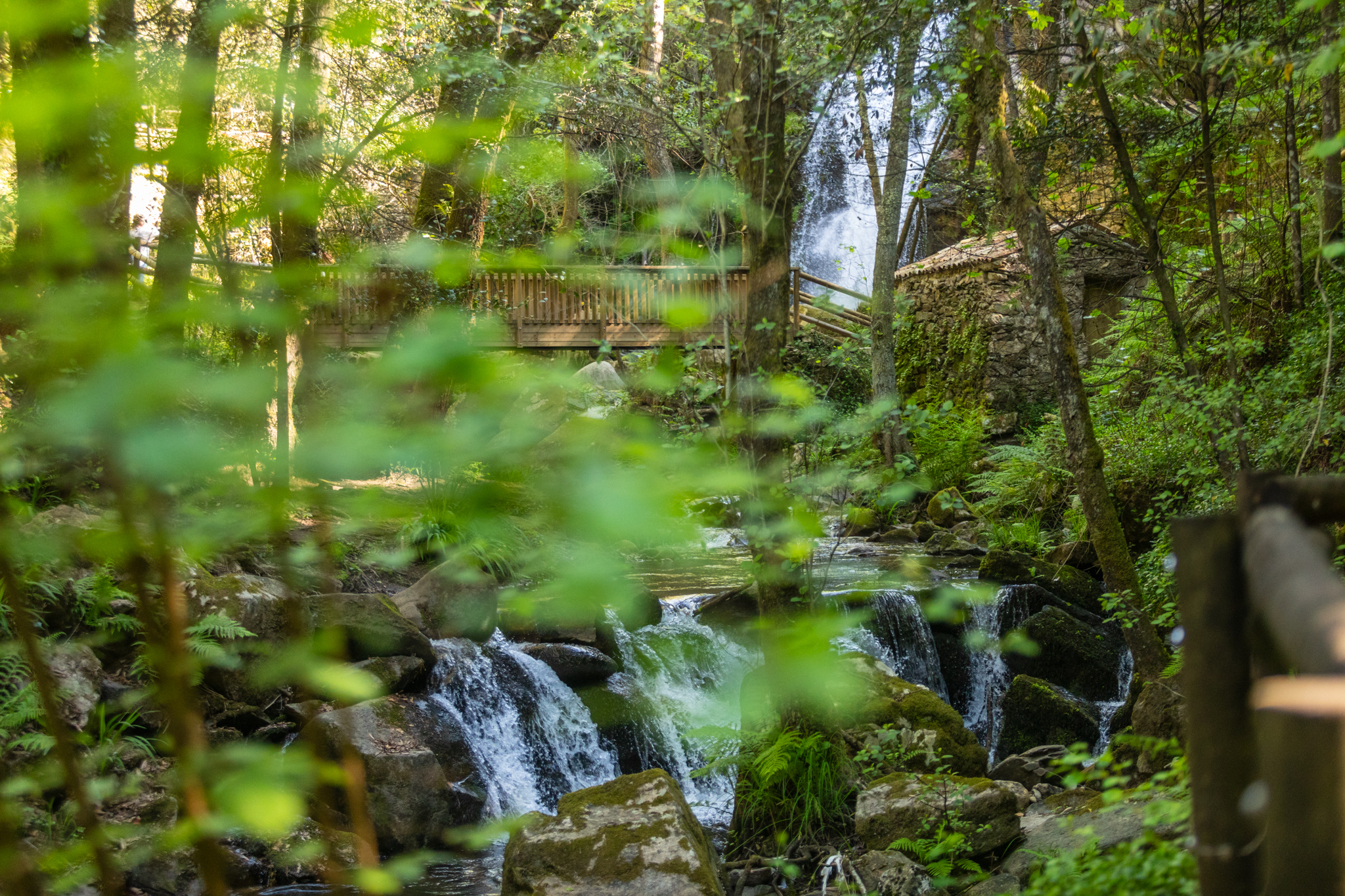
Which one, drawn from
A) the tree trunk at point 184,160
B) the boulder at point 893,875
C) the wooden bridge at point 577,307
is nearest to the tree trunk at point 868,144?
the wooden bridge at point 577,307

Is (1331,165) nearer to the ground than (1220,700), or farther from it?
farther from it

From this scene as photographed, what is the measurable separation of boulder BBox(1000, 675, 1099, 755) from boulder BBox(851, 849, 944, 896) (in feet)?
9.83

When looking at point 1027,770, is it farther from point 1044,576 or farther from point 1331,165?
point 1331,165

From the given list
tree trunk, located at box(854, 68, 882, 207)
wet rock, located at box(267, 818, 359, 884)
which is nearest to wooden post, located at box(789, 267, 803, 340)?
tree trunk, located at box(854, 68, 882, 207)

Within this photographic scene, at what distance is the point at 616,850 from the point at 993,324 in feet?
42.7

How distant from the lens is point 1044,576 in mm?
8820

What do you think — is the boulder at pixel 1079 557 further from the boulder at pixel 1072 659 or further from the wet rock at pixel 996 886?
the wet rock at pixel 996 886

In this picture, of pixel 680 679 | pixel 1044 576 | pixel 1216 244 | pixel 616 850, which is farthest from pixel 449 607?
pixel 1216 244

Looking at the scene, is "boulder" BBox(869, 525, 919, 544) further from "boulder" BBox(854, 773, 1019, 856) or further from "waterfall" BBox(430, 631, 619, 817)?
"boulder" BBox(854, 773, 1019, 856)

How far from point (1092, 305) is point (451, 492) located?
15.6m

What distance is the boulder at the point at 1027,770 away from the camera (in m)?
6.11

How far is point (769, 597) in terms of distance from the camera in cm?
494

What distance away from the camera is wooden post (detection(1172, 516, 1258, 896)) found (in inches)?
54.2

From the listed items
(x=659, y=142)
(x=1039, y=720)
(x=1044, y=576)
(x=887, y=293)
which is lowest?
(x=1039, y=720)
